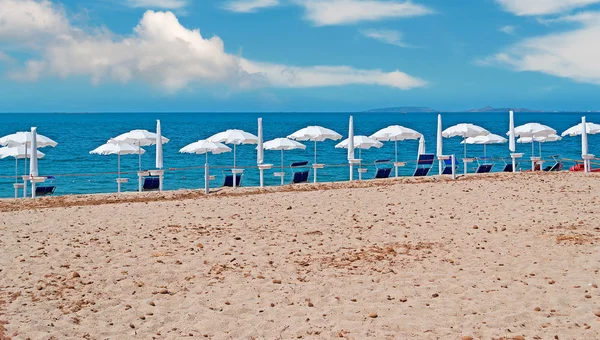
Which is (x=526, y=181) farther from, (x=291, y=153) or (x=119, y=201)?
(x=291, y=153)

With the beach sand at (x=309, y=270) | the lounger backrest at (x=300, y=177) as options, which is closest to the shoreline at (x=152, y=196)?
the lounger backrest at (x=300, y=177)

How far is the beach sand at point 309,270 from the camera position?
20.0 feet

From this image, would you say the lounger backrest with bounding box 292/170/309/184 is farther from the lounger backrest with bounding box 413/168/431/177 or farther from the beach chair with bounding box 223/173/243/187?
the lounger backrest with bounding box 413/168/431/177

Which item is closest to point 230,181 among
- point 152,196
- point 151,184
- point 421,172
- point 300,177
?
point 300,177

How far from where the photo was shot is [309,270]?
26.9ft

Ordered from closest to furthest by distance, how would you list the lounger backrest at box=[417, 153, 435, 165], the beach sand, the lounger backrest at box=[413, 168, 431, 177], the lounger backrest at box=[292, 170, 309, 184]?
the beach sand → the lounger backrest at box=[292, 170, 309, 184] → the lounger backrest at box=[413, 168, 431, 177] → the lounger backrest at box=[417, 153, 435, 165]

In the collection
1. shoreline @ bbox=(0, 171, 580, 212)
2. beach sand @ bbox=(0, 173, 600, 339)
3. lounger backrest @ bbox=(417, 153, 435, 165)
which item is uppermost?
lounger backrest @ bbox=(417, 153, 435, 165)

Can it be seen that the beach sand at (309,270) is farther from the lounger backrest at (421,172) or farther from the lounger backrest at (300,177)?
the lounger backrest at (421,172)

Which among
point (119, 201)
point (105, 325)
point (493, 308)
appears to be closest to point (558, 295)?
point (493, 308)

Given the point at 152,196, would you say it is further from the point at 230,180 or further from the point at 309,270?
the point at 309,270

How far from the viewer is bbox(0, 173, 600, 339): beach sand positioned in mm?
6090

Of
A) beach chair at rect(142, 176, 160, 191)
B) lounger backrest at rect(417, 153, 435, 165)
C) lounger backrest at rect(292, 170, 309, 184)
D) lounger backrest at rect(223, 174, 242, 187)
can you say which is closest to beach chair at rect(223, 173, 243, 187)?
lounger backrest at rect(223, 174, 242, 187)

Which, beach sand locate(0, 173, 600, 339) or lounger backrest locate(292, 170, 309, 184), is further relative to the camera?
lounger backrest locate(292, 170, 309, 184)

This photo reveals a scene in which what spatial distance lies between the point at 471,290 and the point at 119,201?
1131 centimetres
